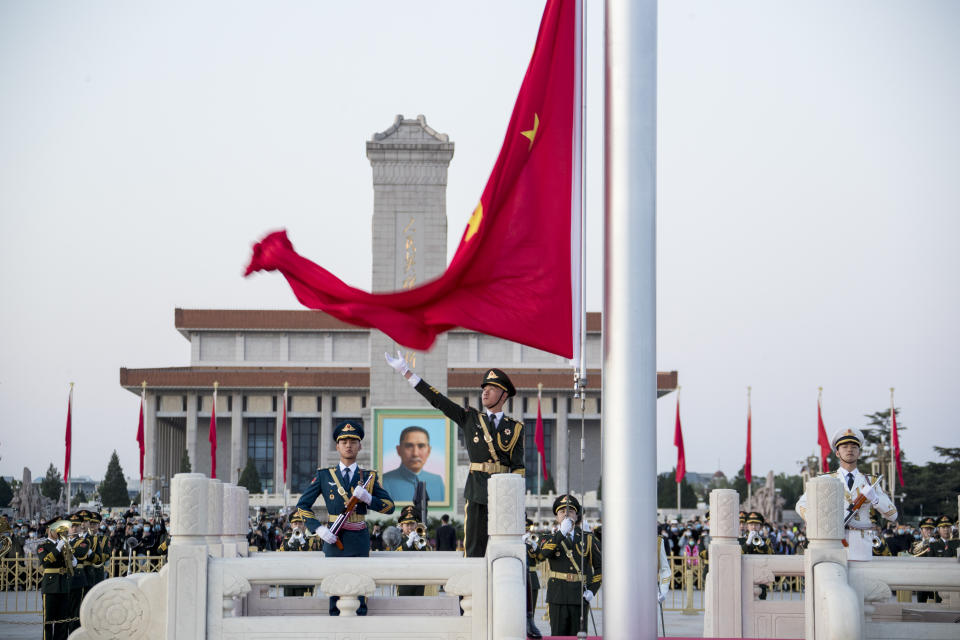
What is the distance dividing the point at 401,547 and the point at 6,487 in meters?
34.2

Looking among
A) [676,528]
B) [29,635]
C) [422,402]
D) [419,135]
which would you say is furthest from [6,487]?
[29,635]

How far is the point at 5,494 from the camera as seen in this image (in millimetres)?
43656

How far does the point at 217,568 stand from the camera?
218 inches

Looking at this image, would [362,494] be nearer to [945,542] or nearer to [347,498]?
[347,498]

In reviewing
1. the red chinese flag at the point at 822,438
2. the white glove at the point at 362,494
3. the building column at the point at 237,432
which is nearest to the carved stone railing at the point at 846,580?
the white glove at the point at 362,494

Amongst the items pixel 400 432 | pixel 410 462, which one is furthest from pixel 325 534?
pixel 410 462

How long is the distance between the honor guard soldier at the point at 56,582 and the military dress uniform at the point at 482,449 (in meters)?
6.37

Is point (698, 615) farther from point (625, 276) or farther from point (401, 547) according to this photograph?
point (625, 276)

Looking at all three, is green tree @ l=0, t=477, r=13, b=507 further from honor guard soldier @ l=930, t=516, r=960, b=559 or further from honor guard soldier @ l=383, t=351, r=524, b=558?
honor guard soldier @ l=383, t=351, r=524, b=558

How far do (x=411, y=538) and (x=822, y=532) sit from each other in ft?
33.0

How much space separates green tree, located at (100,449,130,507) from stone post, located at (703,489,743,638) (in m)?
46.2

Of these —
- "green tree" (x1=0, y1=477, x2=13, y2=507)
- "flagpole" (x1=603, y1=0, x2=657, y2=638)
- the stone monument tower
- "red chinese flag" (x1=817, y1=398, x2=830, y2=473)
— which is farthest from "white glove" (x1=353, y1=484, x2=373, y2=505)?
"green tree" (x1=0, y1=477, x2=13, y2=507)

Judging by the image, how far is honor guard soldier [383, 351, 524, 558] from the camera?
6758mm

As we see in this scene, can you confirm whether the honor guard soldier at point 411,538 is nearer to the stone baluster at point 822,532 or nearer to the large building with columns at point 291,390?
the stone baluster at point 822,532
